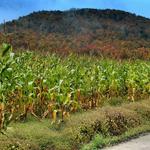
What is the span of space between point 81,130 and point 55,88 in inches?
70.6

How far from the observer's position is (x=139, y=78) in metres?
21.2

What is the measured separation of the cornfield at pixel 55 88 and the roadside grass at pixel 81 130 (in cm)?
30

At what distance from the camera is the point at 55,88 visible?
15.5 meters

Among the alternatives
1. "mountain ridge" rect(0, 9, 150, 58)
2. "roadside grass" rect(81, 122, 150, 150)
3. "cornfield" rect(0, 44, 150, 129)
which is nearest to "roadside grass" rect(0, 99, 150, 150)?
"roadside grass" rect(81, 122, 150, 150)

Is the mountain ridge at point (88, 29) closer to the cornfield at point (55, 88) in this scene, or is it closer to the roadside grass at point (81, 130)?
the cornfield at point (55, 88)

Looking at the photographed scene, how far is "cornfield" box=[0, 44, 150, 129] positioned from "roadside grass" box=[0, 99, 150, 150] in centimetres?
30

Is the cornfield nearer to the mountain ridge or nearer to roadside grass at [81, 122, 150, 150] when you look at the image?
roadside grass at [81, 122, 150, 150]

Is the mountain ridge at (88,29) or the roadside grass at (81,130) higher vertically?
the mountain ridge at (88,29)

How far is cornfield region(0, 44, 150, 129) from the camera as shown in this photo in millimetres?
14114

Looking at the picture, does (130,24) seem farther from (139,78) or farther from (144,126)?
(144,126)

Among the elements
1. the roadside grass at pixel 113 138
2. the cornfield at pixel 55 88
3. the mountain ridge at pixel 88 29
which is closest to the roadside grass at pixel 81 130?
the roadside grass at pixel 113 138

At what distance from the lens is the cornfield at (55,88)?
14.1 meters

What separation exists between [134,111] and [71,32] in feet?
150

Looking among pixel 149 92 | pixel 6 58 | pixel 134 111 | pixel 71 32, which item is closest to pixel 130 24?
pixel 71 32
